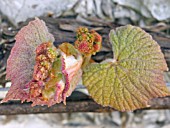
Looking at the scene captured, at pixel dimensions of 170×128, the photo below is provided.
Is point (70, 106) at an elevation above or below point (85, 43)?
below

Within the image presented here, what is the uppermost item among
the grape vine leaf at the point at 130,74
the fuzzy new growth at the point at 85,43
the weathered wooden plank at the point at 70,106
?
Result: the fuzzy new growth at the point at 85,43

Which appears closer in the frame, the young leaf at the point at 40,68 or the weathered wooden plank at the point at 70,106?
the young leaf at the point at 40,68

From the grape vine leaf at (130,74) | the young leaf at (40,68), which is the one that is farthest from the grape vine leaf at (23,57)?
the grape vine leaf at (130,74)

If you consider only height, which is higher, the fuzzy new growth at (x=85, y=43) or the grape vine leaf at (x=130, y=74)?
the fuzzy new growth at (x=85, y=43)

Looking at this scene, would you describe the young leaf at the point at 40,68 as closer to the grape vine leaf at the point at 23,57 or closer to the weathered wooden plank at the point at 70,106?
the grape vine leaf at the point at 23,57

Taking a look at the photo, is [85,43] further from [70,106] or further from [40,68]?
[70,106]

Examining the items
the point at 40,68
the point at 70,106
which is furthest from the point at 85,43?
the point at 70,106

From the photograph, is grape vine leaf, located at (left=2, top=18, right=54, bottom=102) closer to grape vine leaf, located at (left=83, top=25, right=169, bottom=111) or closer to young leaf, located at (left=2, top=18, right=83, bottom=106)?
young leaf, located at (left=2, top=18, right=83, bottom=106)

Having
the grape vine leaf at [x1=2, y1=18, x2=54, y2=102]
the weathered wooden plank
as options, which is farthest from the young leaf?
the weathered wooden plank
